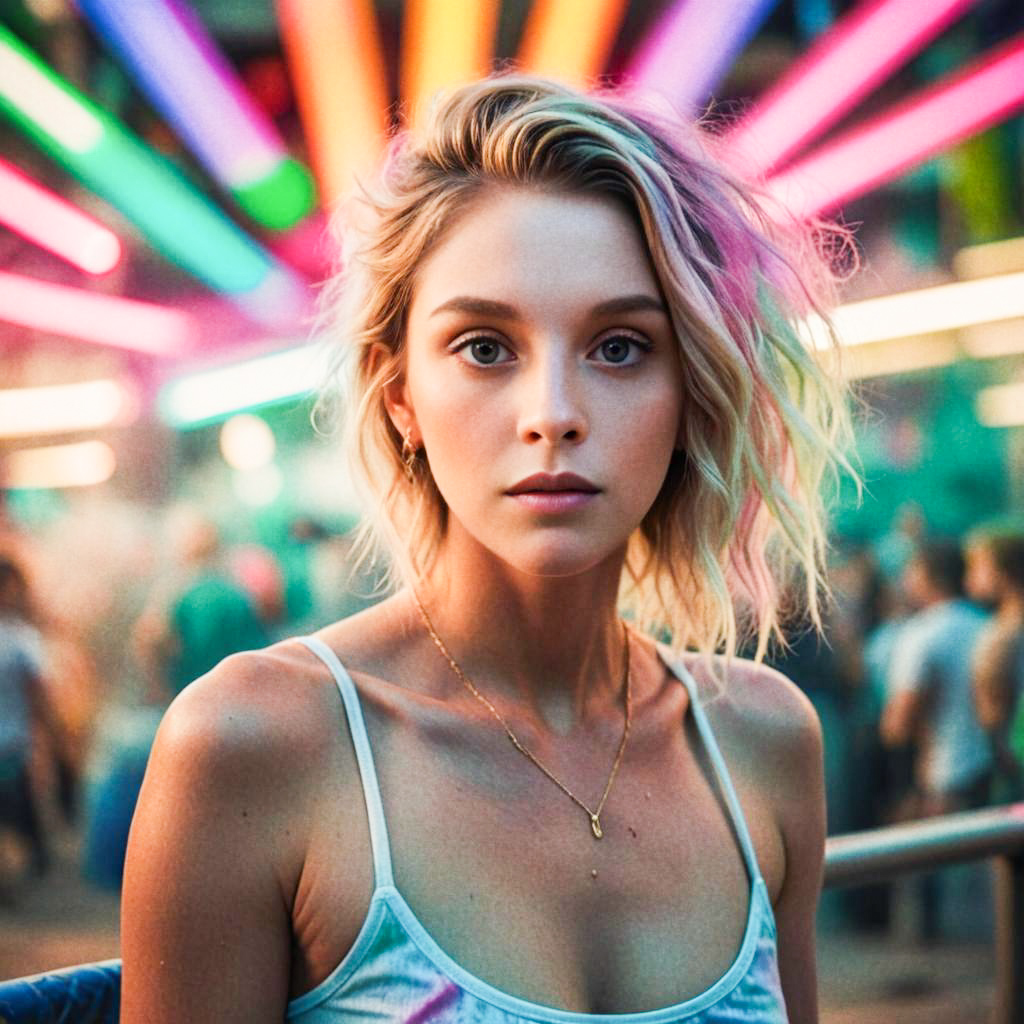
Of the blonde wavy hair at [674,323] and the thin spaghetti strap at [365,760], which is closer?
the thin spaghetti strap at [365,760]

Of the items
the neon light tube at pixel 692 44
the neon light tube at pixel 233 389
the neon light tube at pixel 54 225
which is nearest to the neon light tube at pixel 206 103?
the neon light tube at pixel 233 389

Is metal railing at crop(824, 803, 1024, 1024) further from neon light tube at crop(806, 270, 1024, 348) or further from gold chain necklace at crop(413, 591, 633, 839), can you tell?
neon light tube at crop(806, 270, 1024, 348)

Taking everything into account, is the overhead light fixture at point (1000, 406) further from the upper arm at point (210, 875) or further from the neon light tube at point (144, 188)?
the upper arm at point (210, 875)

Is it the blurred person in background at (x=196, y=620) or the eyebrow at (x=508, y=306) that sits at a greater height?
the eyebrow at (x=508, y=306)

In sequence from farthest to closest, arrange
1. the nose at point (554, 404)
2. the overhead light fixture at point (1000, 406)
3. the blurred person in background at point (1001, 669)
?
the overhead light fixture at point (1000, 406), the blurred person in background at point (1001, 669), the nose at point (554, 404)

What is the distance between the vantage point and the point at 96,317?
598 cm

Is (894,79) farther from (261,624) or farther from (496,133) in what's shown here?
(496,133)

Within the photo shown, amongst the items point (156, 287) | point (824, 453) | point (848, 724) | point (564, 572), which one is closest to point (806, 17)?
point (848, 724)

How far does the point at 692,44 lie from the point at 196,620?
9.26ft

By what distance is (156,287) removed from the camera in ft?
19.9

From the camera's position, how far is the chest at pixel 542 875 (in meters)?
1.06

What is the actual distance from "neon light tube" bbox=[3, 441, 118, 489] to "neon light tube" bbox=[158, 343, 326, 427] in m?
0.36

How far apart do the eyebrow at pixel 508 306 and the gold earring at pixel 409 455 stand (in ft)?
0.46

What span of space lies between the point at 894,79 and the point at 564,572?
16.4 feet
